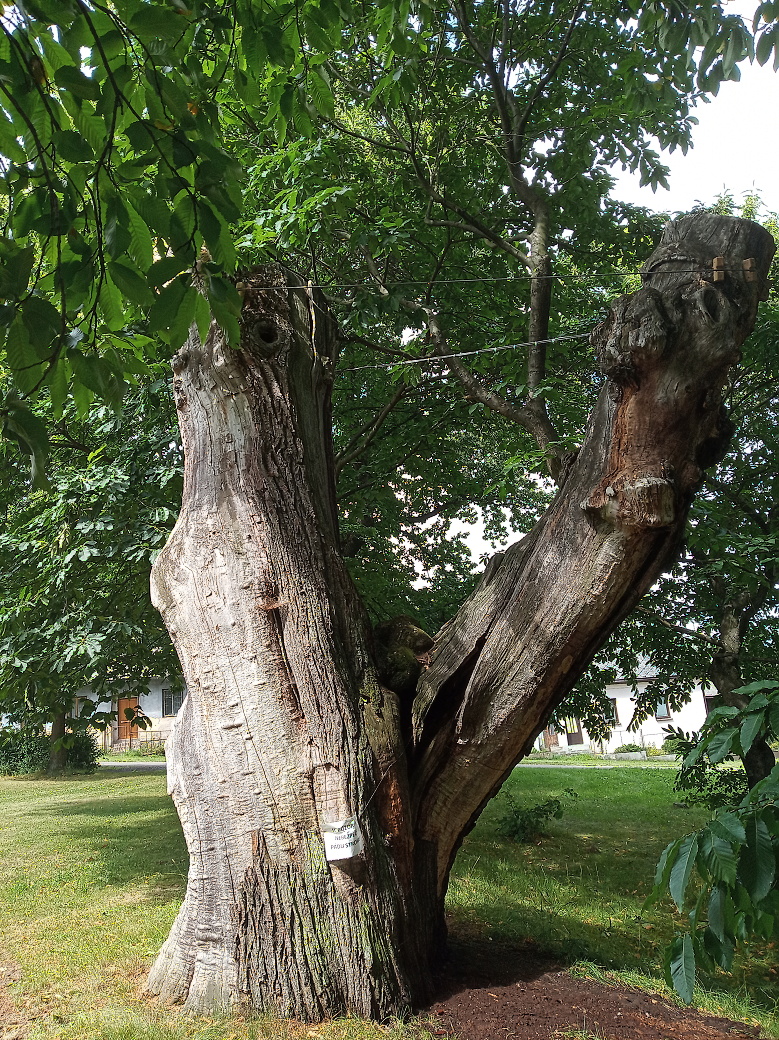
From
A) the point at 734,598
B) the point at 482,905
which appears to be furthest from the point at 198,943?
the point at 734,598

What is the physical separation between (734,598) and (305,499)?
17.4 feet

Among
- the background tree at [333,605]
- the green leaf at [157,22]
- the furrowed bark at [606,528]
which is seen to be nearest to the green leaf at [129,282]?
the green leaf at [157,22]

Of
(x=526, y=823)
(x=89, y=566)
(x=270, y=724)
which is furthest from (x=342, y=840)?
(x=526, y=823)

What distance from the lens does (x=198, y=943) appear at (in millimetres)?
3789

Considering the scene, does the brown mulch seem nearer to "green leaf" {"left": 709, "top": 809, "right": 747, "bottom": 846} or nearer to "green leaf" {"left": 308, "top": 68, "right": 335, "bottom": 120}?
"green leaf" {"left": 709, "top": 809, "right": 747, "bottom": 846}

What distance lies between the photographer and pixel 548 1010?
369cm

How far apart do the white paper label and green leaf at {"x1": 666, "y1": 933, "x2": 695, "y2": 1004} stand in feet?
5.96

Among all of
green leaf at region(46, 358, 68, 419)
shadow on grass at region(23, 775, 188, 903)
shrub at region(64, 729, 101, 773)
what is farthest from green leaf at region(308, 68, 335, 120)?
shrub at region(64, 729, 101, 773)

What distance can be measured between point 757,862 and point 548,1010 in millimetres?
2287

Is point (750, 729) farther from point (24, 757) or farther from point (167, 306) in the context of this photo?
point (24, 757)

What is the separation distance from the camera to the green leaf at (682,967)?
1978 mm

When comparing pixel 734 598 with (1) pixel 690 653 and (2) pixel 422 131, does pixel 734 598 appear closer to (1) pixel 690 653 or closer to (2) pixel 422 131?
(1) pixel 690 653

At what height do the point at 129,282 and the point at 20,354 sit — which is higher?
the point at 129,282

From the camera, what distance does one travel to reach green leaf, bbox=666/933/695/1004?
1978 millimetres
